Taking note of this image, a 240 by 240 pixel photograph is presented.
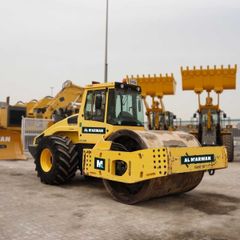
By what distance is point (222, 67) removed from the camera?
1738 centimetres

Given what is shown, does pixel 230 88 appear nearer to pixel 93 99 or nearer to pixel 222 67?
pixel 222 67

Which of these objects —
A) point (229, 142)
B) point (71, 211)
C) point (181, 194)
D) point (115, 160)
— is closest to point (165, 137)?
point (115, 160)

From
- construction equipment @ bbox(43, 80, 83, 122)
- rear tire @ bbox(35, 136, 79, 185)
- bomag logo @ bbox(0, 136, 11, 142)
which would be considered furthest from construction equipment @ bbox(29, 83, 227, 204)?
construction equipment @ bbox(43, 80, 83, 122)

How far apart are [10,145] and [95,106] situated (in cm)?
718

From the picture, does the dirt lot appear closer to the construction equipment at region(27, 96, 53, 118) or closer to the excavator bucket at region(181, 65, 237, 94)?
the excavator bucket at region(181, 65, 237, 94)

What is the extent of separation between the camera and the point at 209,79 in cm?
1744

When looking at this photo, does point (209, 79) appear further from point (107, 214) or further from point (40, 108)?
point (107, 214)

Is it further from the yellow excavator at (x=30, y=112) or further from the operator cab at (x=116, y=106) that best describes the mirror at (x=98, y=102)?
the yellow excavator at (x=30, y=112)

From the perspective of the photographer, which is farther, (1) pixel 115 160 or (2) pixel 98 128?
(2) pixel 98 128

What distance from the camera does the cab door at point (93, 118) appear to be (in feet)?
29.8

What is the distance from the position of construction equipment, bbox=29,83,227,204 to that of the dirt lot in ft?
1.17

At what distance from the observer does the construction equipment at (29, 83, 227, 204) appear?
7.07 metres

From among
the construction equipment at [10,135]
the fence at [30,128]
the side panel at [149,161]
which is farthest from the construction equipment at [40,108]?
the side panel at [149,161]

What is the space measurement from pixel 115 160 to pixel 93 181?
3.16 meters
